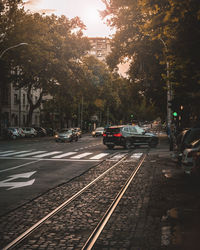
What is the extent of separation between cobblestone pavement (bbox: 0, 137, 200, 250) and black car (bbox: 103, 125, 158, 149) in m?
15.0

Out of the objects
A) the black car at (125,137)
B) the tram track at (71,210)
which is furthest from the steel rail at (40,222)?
the black car at (125,137)

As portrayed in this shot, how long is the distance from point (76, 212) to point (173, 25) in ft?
19.9

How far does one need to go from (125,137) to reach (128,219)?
18995 millimetres

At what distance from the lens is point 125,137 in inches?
993

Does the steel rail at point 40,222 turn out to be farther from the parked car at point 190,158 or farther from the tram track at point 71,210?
the parked car at point 190,158

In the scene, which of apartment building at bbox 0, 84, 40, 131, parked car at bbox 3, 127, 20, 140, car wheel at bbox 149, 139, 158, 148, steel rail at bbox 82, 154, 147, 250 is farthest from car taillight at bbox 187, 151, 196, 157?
apartment building at bbox 0, 84, 40, 131

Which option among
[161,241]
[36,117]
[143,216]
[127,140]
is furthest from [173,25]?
[36,117]

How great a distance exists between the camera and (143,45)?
102 feet

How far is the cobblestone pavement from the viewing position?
4949mm

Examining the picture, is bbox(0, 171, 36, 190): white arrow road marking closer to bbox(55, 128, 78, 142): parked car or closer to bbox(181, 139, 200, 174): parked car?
bbox(181, 139, 200, 174): parked car

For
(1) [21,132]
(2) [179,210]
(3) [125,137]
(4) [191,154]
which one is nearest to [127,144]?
(3) [125,137]

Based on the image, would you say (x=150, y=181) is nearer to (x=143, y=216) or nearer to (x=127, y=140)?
(x=143, y=216)

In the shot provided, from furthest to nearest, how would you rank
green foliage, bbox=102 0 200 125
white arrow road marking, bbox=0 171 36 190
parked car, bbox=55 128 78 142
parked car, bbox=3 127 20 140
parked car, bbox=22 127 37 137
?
parked car, bbox=22 127 37 137
parked car, bbox=3 127 20 140
parked car, bbox=55 128 78 142
white arrow road marking, bbox=0 171 36 190
green foliage, bbox=102 0 200 125

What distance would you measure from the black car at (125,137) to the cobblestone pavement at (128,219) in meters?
15.0
